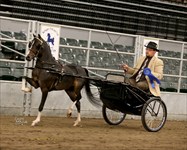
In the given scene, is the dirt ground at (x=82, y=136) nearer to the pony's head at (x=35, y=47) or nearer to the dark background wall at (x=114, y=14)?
the pony's head at (x=35, y=47)

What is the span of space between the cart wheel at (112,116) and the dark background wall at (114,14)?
6.80 meters

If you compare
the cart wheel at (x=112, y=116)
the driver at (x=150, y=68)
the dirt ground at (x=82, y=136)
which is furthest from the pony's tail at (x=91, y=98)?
the driver at (x=150, y=68)

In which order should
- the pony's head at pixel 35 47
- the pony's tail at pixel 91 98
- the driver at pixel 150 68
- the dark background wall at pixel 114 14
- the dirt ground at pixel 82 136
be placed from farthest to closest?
the dark background wall at pixel 114 14 → the pony's tail at pixel 91 98 → the driver at pixel 150 68 → the pony's head at pixel 35 47 → the dirt ground at pixel 82 136

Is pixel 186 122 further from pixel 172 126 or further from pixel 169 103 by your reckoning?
pixel 172 126

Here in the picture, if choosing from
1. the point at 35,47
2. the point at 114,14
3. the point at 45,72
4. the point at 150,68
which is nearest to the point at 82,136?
the point at 45,72

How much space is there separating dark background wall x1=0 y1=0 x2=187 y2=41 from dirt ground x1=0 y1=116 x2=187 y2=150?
652 cm

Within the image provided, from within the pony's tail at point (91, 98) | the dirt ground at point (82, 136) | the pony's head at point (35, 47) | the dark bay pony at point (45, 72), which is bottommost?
the dirt ground at point (82, 136)

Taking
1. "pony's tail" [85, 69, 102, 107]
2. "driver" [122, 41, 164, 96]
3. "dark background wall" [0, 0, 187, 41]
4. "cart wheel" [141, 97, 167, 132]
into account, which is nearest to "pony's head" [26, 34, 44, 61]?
"pony's tail" [85, 69, 102, 107]

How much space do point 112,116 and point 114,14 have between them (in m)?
8.70

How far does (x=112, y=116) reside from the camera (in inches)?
487

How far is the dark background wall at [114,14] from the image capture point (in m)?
18.2

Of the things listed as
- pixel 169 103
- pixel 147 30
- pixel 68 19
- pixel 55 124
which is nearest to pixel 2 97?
pixel 55 124

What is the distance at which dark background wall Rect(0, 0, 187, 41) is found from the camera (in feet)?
59.8

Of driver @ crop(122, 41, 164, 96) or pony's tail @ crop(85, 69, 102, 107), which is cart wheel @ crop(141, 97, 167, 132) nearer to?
driver @ crop(122, 41, 164, 96)
